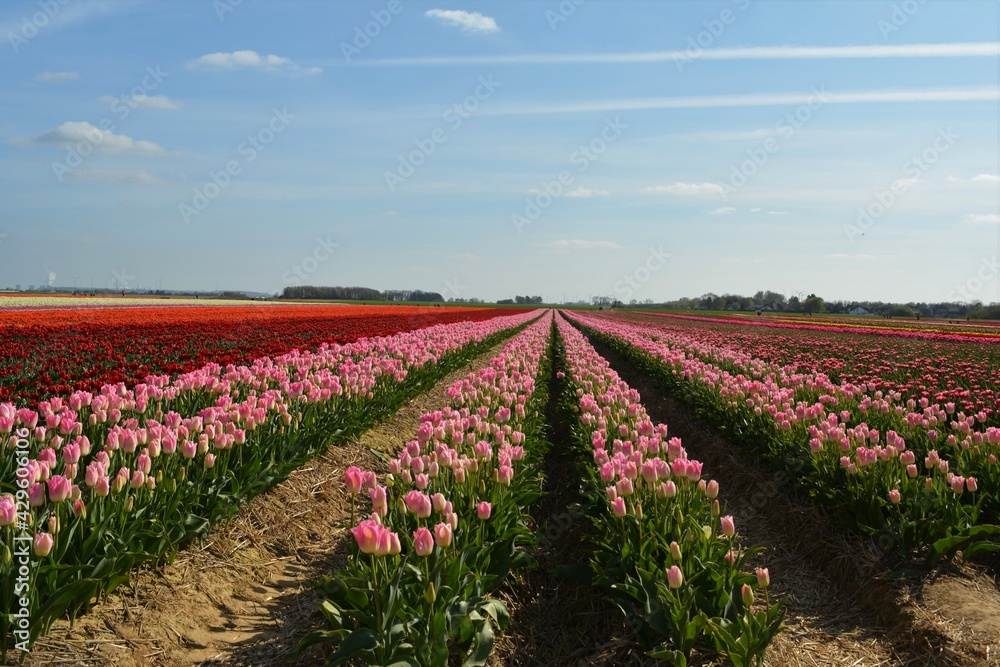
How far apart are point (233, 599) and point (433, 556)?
1827 millimetres

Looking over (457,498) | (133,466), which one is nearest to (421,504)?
(457,498)

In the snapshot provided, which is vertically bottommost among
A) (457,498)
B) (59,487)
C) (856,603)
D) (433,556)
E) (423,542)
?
(856,603)

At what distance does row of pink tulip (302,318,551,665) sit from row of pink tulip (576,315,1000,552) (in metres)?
2.97

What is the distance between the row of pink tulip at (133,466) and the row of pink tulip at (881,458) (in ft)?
17.5

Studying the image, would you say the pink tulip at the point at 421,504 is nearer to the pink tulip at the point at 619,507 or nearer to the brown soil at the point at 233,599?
the brown soil at the point at 233,599

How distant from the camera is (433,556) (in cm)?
374

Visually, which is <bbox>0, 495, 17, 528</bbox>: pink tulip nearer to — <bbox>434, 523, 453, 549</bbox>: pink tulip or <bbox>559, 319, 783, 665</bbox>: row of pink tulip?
<bbox>434, 523, 453, 549</bbox>: pink tulip

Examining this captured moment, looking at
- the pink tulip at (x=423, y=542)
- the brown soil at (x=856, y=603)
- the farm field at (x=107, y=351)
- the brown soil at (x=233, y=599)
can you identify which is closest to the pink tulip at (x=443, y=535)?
the pink tulip at (x=423, y=542)

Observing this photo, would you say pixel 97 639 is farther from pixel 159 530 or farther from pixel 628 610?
pixel 628 610

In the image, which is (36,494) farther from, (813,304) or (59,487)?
(813,304)

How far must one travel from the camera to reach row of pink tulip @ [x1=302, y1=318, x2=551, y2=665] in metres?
3.09

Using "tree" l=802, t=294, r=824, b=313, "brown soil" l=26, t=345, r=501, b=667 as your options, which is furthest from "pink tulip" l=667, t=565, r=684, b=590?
"tree" l=802, t=294, r=824, b=313

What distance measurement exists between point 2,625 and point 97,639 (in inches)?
22.1

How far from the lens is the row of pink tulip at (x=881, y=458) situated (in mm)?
4934
